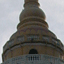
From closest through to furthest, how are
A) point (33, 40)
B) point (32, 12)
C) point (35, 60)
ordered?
point (35, 60), point (33, 40), point (32, 12)

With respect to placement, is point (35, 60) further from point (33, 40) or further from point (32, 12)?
point (32, 12)

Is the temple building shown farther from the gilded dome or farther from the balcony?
the balcony

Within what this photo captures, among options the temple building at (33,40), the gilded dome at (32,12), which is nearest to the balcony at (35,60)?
the temple building at (33,40)

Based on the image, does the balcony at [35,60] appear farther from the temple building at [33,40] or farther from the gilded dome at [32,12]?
the gilded dome at [32,12]

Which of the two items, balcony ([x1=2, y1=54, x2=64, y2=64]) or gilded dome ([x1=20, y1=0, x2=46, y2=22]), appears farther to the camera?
gilded dome ([x1=20, y1=0, x2=46, y2=22])

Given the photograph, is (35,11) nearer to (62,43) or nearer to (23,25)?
(23,25)

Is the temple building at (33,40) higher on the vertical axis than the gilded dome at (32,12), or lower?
lower

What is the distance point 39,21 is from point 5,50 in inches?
192

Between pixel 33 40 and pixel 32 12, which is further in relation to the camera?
pixel 32 12

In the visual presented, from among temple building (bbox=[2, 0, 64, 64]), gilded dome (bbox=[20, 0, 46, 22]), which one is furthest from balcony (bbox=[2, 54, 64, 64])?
gilded dome (bbox=[20, 0, 46, 22])

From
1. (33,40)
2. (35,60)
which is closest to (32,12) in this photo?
(33,40)

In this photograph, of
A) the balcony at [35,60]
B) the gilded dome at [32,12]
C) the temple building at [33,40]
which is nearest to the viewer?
the balcony at [35,60]

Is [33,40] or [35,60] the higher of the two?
[33,40]

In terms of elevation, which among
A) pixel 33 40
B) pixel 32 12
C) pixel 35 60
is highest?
pixel 32 12
